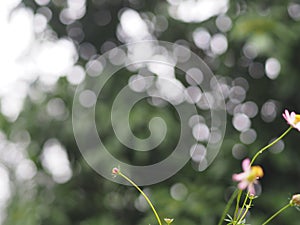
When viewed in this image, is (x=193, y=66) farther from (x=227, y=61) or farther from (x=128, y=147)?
(x=128, y=147)

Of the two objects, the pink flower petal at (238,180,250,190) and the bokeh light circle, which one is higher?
the pink flower petal at (238,180,250,190)

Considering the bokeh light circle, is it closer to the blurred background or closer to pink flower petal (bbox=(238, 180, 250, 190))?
the blurred background

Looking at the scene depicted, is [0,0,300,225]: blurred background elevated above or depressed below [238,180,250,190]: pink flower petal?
below

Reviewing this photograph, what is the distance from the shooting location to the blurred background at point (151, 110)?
4.56ft

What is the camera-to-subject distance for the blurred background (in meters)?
1.39

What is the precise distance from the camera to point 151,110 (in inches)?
57.0

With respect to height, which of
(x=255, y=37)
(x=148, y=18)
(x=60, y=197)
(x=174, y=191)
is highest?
(x=255, y=37)

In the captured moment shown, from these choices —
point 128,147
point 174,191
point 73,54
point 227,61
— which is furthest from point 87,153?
point 227,61

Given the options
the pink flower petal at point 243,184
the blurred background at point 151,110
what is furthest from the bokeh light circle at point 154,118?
the pink flower petal at point 243,184

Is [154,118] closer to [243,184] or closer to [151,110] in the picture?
[151,110]

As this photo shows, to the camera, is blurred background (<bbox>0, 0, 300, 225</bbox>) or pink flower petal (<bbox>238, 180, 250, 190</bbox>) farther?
blurred background (<bbox>0, 0, 300, 225</bbox>)

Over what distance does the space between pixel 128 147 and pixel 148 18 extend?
1.56ft

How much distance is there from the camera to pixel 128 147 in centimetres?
142

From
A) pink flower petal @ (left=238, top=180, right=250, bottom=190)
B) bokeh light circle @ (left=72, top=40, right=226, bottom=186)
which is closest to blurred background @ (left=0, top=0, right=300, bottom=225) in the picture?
bokeh light circle @ (left=72, top=40, right=226, bottom=186)
